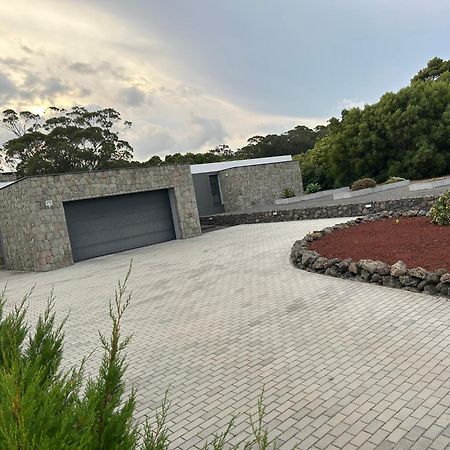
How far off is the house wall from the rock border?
1724cm

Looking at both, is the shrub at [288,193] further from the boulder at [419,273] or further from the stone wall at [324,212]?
the boulder at [419,273]

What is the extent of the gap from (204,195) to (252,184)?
336 centimetres

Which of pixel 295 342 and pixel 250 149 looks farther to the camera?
pixel 250 149

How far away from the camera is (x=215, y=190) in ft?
90.3

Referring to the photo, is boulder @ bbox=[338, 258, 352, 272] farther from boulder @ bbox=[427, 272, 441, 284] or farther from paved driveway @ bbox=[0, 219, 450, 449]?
boulder @ bbox=[427, 272, 441, 284]

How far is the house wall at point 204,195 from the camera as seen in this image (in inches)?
1041

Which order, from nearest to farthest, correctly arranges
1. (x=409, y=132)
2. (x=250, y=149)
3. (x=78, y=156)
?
(x=409, y=132)
(x=78, y=156)
(x=250, y=149)

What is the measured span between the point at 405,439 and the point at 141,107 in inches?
866

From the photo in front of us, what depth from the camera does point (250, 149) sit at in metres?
56.9

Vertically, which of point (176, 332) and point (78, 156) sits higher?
point (78, 156)

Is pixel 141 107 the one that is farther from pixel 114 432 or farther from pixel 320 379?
pixel 114 432

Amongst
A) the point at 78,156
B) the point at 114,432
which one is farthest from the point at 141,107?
the point at 114,432

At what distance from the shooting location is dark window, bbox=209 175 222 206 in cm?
2734

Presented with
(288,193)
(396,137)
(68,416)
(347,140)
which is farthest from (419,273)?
(347,140)
